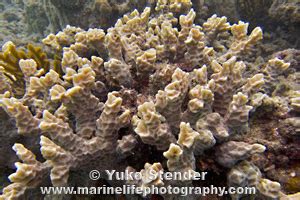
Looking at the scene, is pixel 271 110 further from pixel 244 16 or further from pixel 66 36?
pixel 244 16

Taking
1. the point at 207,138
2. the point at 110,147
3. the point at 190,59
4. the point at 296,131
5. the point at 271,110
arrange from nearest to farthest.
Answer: the point at 207,138, the point at 110,147, the point at 296,131, the point at 271,110, the point at 190,59

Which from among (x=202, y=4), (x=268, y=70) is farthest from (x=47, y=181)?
(x=202, y=4)

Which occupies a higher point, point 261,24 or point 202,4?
point 202,4

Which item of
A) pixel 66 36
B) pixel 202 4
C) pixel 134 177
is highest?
pixel 202 4

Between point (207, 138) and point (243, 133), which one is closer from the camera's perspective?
point (207, 138)
